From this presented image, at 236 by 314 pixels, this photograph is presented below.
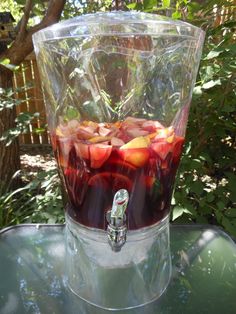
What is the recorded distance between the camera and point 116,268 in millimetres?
609

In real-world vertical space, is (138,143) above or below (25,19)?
below

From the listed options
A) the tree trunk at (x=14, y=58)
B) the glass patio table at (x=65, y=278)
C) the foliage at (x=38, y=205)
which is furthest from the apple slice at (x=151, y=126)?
the tree trunk at (x=14, y=58)

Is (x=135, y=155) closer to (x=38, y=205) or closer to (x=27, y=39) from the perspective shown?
(x=38, y=205)

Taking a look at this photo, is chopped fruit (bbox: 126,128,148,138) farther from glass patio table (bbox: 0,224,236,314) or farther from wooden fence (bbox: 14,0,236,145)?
wooden fence (bbox: 14,0,236,145)

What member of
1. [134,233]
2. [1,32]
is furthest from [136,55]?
[1,32]

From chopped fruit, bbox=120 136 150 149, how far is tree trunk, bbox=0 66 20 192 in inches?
57.3

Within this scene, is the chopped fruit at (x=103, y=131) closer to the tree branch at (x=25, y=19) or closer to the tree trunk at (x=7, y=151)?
the tree branch at (x=25, y=19)

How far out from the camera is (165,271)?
2.23ft

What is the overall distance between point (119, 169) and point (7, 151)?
155cm

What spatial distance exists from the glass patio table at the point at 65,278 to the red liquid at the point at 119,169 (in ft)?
0.48

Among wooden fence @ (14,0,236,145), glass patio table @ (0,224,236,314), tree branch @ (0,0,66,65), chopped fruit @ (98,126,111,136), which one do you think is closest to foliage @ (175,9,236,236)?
glass patio table @ (0,224,236,314)

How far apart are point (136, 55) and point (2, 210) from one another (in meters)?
1.21

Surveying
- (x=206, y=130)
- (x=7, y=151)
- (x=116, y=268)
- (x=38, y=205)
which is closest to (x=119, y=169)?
(x=116, y=268)

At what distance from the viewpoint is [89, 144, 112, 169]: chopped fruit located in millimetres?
528
